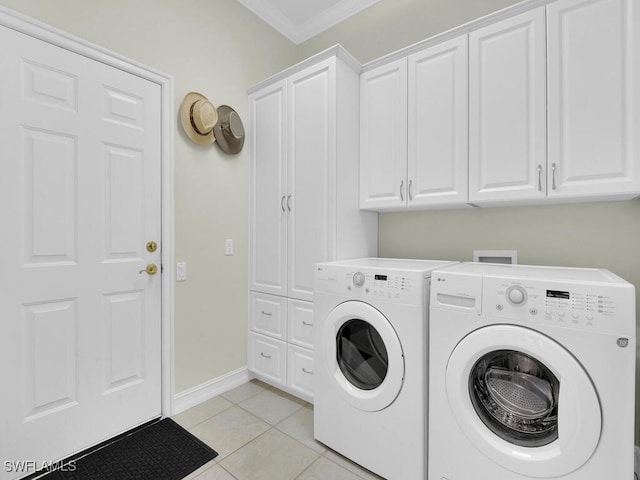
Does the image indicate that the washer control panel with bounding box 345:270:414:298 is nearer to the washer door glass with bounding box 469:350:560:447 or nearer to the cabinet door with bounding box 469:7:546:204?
the washer door glass with bounding box 469:350:560:447

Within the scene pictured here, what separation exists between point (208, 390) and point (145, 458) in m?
0.62

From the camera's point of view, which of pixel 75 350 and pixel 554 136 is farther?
pixel 75 350

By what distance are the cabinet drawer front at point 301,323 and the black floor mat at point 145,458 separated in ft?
2.58

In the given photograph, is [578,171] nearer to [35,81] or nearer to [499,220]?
[499,220]

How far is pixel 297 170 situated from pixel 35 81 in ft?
4.66

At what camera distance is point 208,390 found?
2.23m

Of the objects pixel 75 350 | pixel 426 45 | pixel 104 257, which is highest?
pixel 426 45

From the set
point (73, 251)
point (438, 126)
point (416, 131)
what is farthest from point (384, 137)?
point (73, 251)

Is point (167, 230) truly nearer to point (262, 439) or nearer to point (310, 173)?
point (310, 173)

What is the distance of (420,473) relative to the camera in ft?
4.52

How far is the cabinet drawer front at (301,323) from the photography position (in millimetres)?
2100

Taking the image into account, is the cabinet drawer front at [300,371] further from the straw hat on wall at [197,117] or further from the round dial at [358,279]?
the straw hat on wall at [197,117]

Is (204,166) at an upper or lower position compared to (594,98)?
lower

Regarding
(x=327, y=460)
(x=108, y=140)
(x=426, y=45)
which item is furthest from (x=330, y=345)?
(x=426, y=45)
